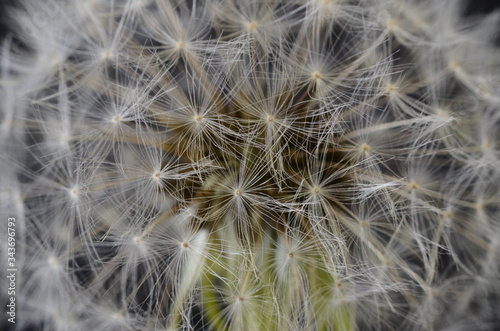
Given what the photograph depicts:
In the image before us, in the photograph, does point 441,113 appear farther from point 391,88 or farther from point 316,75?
point 316,75

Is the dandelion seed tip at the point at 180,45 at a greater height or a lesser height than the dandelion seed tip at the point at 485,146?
greater

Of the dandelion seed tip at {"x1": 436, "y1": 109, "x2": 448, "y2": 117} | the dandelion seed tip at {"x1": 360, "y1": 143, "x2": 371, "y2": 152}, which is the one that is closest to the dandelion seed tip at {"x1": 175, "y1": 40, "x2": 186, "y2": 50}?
the dandelion seed tip at {"x1": 360, "y1": 143, "x2": 371, "y2": 152}

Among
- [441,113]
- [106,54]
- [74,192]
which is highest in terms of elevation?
[106,54]

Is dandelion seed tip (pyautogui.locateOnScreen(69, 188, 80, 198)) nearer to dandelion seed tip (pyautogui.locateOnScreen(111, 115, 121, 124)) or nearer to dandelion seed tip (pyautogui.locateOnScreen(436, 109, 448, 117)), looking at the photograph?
dandelion seed tip (pyautogui.locateOnScreen(111, 115, 121, 124))

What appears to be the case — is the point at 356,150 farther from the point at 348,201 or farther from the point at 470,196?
the point at 470,196

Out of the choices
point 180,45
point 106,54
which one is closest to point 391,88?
point 180,45

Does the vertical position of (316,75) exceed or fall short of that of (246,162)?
it exceeds it

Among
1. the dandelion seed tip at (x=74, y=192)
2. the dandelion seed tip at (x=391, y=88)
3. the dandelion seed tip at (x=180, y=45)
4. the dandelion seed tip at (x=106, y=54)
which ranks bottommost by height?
the dandelion seed tip at (x=74, y=192)

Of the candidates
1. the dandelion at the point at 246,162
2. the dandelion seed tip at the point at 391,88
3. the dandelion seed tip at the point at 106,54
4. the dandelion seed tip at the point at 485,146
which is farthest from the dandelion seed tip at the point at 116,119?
the dandelion seed tip at the point at 485,146

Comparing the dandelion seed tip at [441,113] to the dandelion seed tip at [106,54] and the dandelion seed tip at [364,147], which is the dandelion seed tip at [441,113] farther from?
the dandelion seed tip at [106,54]
